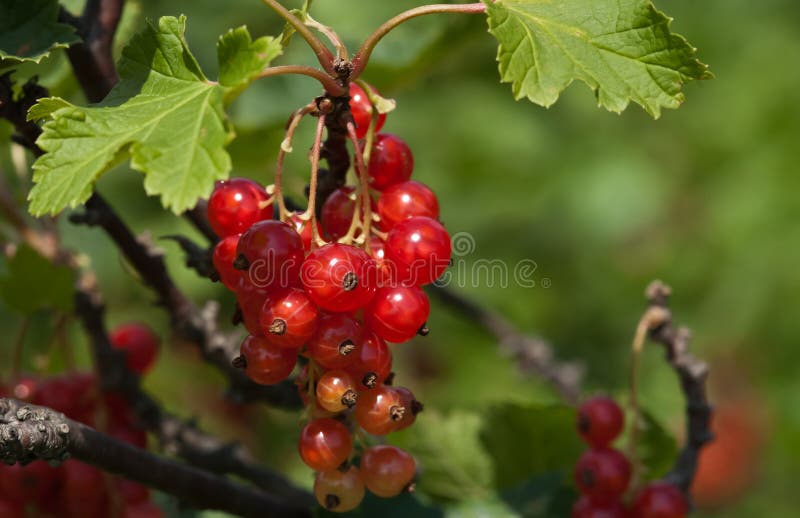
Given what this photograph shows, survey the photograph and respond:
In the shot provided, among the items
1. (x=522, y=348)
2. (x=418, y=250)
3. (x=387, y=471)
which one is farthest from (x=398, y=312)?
(x=522, y=348)

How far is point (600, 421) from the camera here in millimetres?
2189

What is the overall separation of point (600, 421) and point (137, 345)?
1.14 m

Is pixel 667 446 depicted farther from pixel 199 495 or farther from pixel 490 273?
pixel 490 273

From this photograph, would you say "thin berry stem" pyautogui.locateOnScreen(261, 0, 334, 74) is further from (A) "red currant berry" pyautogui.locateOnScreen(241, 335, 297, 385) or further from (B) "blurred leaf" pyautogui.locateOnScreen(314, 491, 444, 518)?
(B) "blurred leaf" pyautogui.locateOnScreen(314, 491, 444, 518)

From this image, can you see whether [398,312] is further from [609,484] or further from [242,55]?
[609,484]

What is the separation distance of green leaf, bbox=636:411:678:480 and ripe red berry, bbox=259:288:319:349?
118cm

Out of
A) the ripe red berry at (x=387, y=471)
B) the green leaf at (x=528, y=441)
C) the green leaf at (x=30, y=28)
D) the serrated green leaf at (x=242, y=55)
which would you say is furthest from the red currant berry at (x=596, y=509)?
the green leaf at (x=30, y=28)

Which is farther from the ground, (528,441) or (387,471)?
(528,441)

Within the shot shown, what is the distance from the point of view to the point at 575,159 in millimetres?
5934

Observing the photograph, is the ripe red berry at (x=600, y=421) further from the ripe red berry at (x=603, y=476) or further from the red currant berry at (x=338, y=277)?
the red currant berry at (x=338, y=277)

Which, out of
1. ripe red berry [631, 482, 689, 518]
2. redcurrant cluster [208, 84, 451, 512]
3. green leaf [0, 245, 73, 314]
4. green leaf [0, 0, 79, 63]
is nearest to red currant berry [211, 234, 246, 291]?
redcurrant cluster [208, 84, 451, 512]

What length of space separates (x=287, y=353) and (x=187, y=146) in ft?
1.20

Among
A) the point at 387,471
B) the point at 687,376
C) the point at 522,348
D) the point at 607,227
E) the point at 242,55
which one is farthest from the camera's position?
the point at 607,227

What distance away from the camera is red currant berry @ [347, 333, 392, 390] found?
1561mm
